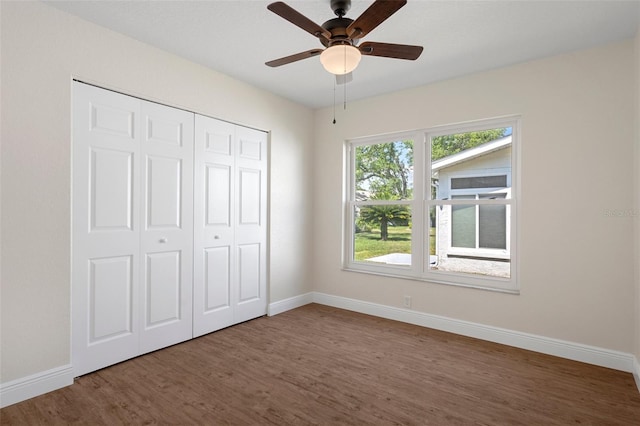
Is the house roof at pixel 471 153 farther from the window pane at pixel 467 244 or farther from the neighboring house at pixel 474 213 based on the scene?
the window pane at pixel 467 244

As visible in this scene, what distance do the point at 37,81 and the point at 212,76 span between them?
1471 millimetres

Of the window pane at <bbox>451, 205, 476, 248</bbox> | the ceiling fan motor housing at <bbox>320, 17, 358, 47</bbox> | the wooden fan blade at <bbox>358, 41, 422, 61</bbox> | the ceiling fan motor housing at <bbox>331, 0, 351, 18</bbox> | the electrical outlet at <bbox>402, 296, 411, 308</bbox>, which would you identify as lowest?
the electrical outlet at <bbox>402, 296, 411, 308</bbox>

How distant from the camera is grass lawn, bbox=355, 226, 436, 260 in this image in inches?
158

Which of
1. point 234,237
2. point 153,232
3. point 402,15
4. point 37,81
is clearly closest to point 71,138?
point 37,81

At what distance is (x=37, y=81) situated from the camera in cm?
232

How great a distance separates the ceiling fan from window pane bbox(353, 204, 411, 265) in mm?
2183

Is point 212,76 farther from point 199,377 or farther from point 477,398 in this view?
point 477,398

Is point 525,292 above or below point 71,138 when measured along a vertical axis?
below

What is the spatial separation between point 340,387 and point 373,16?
Answer: 7.90 ft

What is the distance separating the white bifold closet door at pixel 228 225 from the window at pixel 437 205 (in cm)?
123

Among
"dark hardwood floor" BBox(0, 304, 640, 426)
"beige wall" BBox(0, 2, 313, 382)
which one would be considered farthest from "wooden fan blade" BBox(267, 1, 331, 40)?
"dark hardwood floor" BBox(0, 304, 640, 426)

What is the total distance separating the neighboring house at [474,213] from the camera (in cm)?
340

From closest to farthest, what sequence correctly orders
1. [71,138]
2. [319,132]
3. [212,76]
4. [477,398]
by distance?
[477,398] < [71,138] < [212,76] < [319,132]

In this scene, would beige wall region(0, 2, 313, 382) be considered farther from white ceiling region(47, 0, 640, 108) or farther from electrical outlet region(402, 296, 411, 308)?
electrical outlet region(402, 296, 411, 308)
